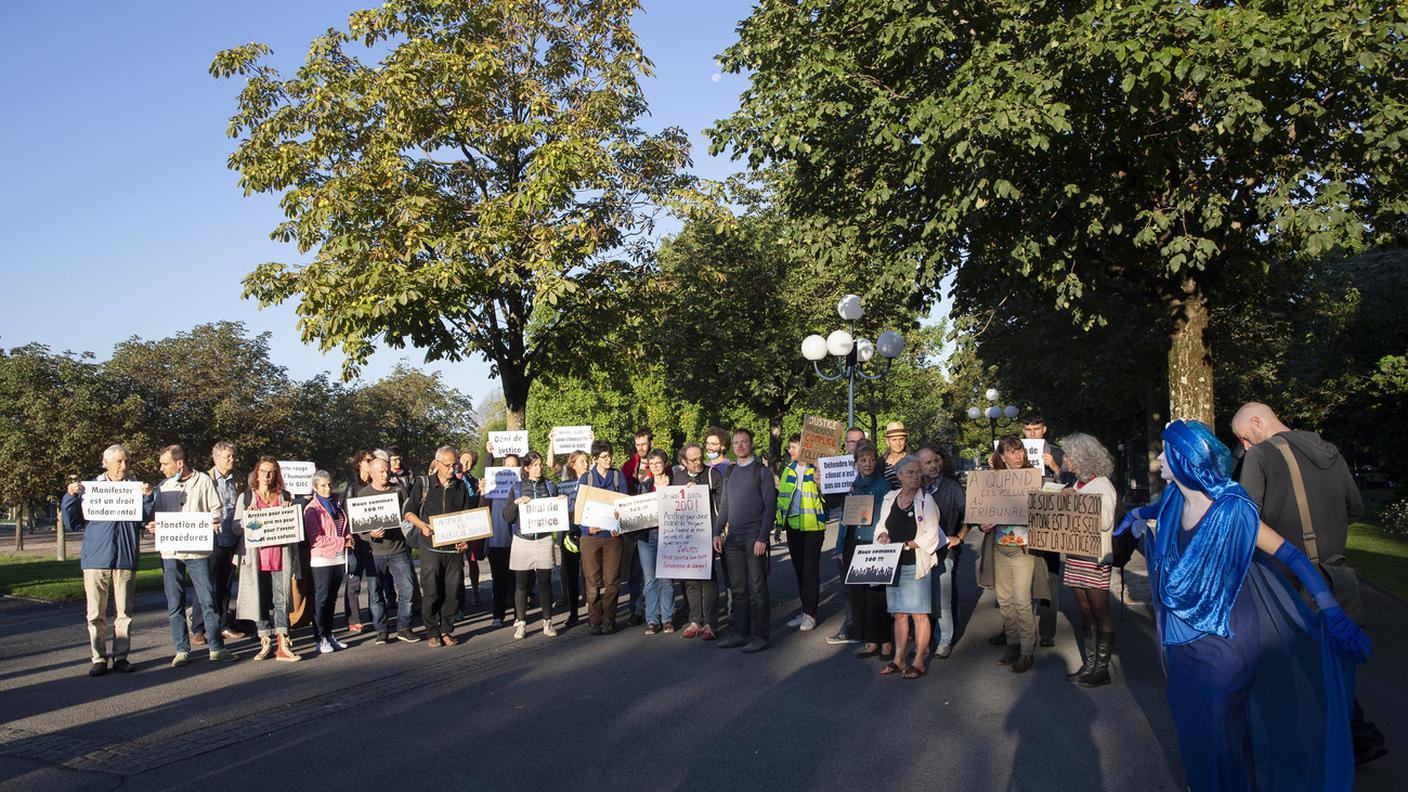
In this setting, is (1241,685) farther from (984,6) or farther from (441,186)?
(441,186)

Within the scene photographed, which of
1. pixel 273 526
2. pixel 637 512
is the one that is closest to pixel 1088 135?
pixel 637 512

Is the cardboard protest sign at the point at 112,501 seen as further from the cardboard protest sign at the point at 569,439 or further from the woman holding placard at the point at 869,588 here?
the woman holding placard at the point at 869,588

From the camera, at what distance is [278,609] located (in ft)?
32.4

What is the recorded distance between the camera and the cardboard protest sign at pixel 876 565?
27.8ft

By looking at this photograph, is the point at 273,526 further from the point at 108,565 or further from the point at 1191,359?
the point at 1191,359

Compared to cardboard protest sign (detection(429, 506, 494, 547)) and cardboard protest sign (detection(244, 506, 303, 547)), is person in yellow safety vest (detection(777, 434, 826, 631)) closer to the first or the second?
cardboard protest sign (detection(429, 506, 494, 547))

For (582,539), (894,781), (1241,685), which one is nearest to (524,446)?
(582,539)

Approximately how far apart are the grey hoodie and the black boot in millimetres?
2166

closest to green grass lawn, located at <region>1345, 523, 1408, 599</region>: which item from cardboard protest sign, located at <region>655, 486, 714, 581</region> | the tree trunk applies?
the tree trunk

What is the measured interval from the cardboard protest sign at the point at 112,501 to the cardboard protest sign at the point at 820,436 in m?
6.59

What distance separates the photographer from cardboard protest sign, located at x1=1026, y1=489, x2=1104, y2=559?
25.8 ft

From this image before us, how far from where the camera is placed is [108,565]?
8.98 metres

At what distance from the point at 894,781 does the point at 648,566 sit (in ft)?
18.6

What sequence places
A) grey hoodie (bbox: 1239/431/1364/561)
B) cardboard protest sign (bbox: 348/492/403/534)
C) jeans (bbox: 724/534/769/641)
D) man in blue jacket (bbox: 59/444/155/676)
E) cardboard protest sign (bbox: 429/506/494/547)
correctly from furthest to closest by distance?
cardboard protest sign (bbox: 348/492/403/534) → cardboard protest sign (bbox: 429/506/494/547) → jeans (bbox: 724/534/769/641) → man in blue jacket (bbox: 59/444/155/676) → grey hoodie (bbox: 1239/431/1364/561)
